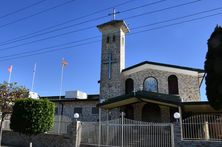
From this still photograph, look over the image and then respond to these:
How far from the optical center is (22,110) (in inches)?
591

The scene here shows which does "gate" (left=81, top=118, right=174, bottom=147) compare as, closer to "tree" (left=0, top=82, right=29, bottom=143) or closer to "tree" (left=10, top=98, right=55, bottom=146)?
"tree" (left=10, top=98, right=55, bottom=146)

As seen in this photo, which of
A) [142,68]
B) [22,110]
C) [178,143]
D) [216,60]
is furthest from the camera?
[142,68]

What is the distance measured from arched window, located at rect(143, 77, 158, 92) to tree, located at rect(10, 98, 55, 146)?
10461 millimetres

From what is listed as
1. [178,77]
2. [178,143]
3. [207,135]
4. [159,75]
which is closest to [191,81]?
[178,77]

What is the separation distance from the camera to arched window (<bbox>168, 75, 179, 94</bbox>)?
21950 millimetres

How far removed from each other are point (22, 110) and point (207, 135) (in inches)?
463

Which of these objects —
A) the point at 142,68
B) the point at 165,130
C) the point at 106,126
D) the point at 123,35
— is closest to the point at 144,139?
the point at 165,130

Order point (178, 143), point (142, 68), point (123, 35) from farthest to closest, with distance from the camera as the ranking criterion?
point (123, 35) → point (142, 68) → point (178, 143)

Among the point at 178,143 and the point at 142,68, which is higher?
the point at 142,68

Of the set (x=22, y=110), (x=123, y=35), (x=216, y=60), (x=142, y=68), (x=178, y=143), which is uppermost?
(x=123, y=35)

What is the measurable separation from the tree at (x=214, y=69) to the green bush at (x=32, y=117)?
9.93 m

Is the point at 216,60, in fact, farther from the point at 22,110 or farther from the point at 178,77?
the point at 22,110

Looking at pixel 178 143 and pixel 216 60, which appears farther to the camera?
pixel 178 143

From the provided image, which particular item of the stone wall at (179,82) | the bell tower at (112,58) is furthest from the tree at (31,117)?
the stone wall at (179,82)
